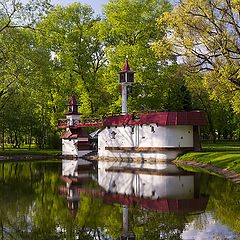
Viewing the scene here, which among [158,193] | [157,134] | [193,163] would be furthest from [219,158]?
[158,193]

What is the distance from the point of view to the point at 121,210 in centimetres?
1116

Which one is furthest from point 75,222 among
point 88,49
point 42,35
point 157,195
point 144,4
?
point 88,49

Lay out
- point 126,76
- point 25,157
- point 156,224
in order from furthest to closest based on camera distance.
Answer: point 25,157 < point 126,76 < point 156,224

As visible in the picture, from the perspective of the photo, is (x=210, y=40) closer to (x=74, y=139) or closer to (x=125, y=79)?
(x=125, y=79)

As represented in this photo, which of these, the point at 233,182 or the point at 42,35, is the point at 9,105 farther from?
the point at 233,182

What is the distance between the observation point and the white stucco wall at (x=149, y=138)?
1273 inches

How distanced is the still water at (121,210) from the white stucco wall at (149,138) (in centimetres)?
1456

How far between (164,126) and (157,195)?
1903 cm

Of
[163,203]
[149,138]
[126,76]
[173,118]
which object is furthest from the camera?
[126,76]

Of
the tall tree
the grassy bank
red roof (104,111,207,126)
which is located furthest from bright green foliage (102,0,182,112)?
the grassy bank

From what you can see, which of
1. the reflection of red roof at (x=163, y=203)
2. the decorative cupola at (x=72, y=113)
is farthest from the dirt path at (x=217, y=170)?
the decorative cupola at (x=72, y=113)

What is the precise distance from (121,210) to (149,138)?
2247cm

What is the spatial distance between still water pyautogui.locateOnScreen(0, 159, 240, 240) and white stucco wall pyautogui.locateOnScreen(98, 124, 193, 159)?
47.8 feet

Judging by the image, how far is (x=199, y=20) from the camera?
2250cm
